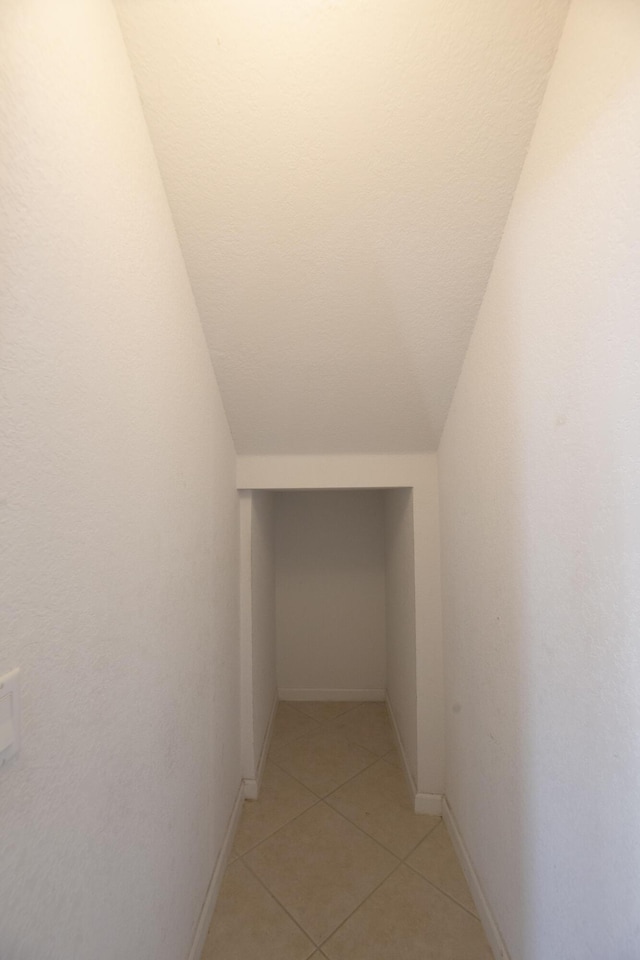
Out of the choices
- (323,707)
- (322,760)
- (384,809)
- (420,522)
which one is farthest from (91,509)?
(323,707)

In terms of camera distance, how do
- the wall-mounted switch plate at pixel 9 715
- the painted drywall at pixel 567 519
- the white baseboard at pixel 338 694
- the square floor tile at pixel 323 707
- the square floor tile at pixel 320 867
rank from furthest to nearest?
the white baseboard at pixel 338 694 < the square floor tile at pixel 323 707 < the square floor tile at pixel 320 867 < the painted drywall at pixel 567 519 < the wall-mounted switch plate at pixel 9 715

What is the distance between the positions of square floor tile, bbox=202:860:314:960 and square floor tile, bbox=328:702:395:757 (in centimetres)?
95

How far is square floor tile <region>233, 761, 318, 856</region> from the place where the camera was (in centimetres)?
171

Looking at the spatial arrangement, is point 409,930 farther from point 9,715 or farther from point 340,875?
point 9,715

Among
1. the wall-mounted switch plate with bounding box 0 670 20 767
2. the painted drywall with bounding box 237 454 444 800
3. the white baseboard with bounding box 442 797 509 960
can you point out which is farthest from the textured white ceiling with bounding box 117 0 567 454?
the white baseboard with bounding box 442 797 509 960

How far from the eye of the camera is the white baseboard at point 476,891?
121cm

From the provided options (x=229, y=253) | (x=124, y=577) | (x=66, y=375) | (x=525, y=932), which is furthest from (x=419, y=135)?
(x=525, y=932)

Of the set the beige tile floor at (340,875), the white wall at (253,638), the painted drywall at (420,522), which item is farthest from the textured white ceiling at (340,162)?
the beige tile floor at (340,875)

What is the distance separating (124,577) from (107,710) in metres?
0.25

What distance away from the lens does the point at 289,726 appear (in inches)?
99.3

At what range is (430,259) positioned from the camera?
1.20 m

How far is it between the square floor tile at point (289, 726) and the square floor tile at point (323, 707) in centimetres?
4

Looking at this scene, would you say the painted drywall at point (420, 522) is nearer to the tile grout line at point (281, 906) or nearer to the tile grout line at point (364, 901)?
the tile grout line at point (364, 901)

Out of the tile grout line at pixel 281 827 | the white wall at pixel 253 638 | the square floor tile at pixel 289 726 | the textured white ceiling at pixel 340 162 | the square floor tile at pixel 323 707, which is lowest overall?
the tile grout line at pixel 281 827
